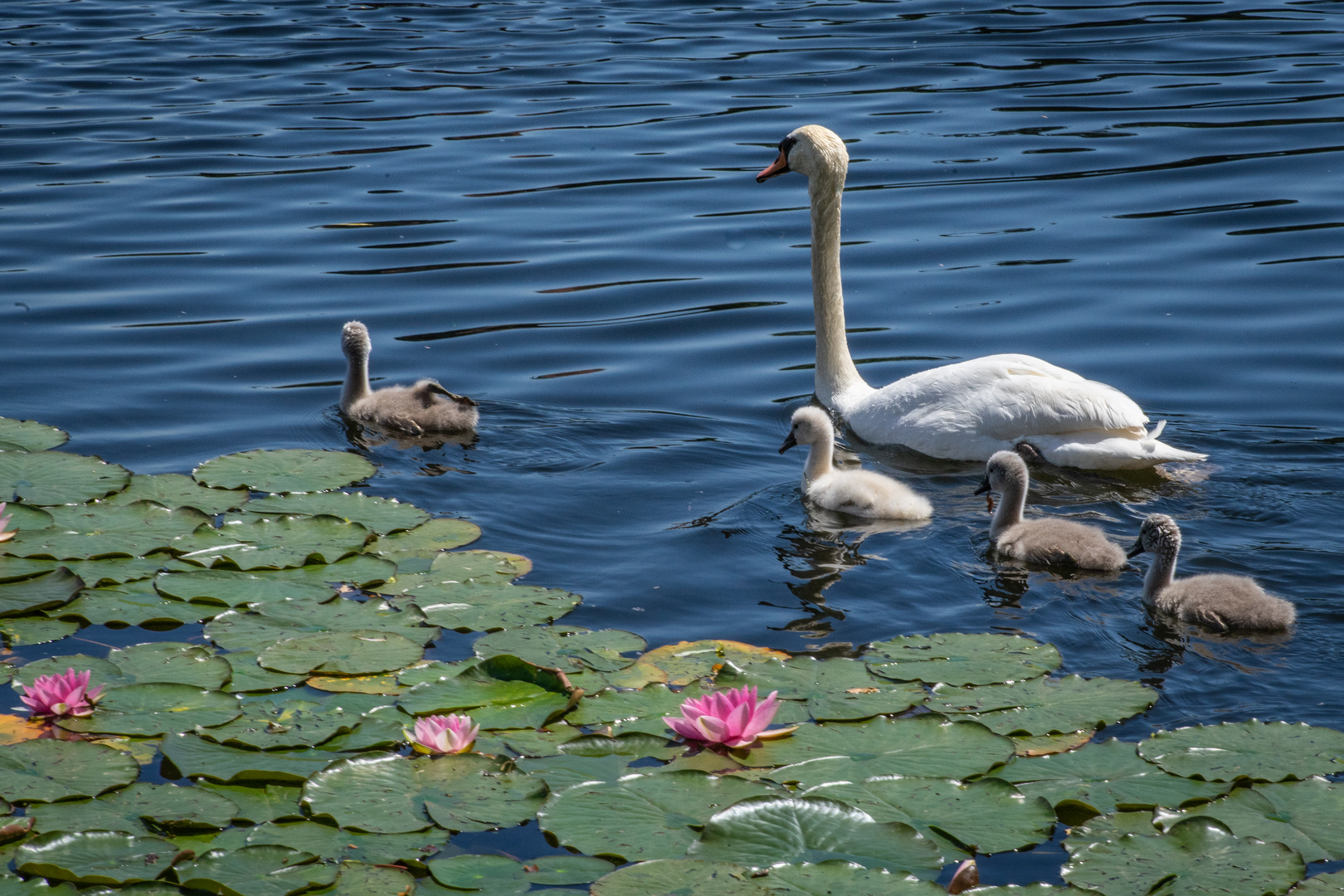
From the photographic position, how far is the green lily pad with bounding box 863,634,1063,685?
185 inches

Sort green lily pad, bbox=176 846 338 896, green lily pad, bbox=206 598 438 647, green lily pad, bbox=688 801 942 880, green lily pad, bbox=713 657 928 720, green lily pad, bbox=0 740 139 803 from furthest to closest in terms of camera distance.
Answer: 1. green lily pad, bbox=206 598 438 647
2. green lily pad, bbox=713 657 928 720
3. green lily pad, bbox=0 740 139 803
4. green lily pad, bbox=688 801 942 880
5. green lily pad, bbox=176 846 338 896

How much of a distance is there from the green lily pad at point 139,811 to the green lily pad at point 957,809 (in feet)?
5.10

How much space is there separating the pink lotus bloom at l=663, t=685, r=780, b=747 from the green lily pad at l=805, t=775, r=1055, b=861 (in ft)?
0.88

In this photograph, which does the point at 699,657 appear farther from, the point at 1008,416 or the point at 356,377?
the point at 356,377

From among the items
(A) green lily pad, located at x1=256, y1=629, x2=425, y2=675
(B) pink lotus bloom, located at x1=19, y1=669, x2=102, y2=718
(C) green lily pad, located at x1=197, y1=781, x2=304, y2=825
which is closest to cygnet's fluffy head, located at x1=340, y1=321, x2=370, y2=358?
(A) green lily pad, located at x1=256, y1=629, x2=425, y2=675

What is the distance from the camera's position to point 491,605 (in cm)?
527

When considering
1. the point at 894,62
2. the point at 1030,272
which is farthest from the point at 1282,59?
the point at 1030,272

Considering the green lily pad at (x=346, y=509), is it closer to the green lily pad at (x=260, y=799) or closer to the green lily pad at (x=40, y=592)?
the green lily pad at (x=40, y=592)

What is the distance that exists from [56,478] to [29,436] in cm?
74

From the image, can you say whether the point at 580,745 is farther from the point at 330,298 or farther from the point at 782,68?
the point at 782,68

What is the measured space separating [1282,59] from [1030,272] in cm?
826

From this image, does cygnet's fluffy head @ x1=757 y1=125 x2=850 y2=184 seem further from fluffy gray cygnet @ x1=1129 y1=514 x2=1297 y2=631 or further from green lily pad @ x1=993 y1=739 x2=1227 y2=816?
green lily pad @ x1=993 y1=739 x2=1227 y2=816

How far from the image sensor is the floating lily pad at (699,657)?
15.8ft

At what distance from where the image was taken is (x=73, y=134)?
14602mm
